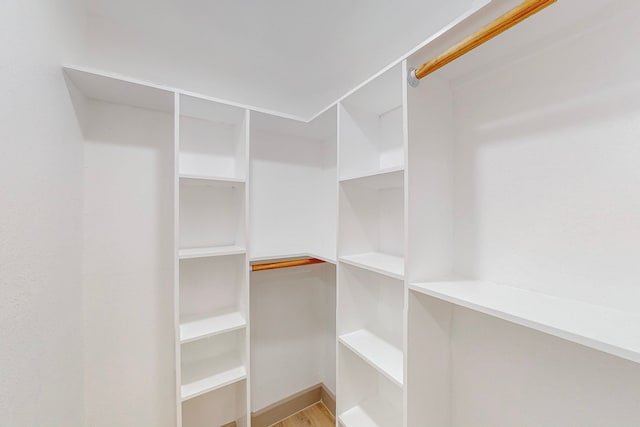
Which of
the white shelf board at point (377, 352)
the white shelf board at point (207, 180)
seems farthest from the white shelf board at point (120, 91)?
the white shelf board at point (377, 352)

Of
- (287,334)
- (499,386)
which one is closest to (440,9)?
(499,386)

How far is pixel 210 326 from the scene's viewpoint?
131 centimetres

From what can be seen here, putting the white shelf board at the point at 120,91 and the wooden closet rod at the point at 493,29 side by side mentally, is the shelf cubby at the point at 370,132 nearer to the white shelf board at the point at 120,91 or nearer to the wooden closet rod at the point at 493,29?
the wooden closet rod at the point at 493,29

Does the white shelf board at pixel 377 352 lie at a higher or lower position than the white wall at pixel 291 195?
lower

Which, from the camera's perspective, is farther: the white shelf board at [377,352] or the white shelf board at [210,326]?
the white shelf board at [210,326]

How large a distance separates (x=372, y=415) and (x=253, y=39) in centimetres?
220

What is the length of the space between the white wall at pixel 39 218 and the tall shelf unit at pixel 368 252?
1159mm

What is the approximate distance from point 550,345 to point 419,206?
59 cm

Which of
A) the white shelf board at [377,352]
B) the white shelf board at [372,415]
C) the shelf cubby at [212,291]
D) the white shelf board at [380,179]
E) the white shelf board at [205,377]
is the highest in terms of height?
the white shelf board at [380,179]

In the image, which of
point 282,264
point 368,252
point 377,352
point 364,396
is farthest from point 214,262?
point 364,396

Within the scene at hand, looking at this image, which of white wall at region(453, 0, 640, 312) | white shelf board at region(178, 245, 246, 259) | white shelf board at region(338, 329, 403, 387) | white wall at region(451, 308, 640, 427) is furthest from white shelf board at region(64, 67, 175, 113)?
white wall at region(451, 308, 640, 427)

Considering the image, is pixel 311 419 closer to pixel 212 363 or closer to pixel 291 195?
pixel 212 363

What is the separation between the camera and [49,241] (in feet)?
2.92

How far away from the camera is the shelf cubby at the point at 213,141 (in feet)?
4.49
